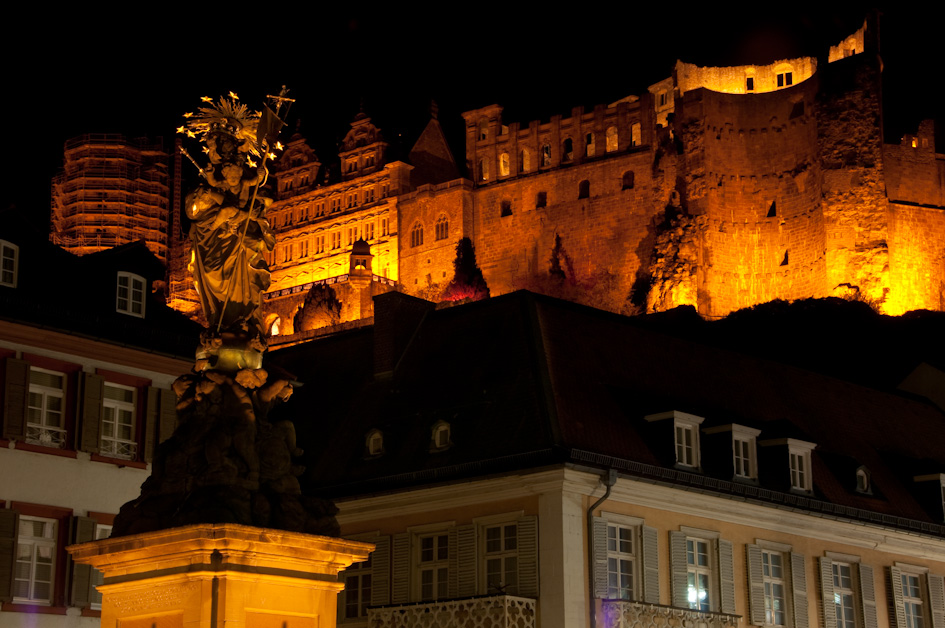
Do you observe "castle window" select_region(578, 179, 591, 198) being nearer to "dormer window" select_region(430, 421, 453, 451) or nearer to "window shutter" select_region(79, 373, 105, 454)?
"dormer window" select_region(430, 421, 453, 451)

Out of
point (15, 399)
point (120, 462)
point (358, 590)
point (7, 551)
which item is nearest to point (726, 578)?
point (358, 590)

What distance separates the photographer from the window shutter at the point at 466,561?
28516mm

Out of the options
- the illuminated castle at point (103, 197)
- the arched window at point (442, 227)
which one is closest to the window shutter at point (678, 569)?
the arched window at point (442, 227)

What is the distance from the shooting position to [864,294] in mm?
88812

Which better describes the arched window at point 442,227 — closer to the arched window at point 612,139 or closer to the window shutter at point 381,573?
the arched window at point 612,139

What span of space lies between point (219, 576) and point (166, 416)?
16.7m

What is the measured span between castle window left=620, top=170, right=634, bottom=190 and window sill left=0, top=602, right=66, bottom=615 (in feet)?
248

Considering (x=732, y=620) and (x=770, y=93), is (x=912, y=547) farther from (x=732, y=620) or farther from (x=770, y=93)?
(x=770, y=93)

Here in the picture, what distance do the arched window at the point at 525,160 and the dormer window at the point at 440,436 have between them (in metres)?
76.1

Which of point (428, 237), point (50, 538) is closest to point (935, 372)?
point (50, 538)

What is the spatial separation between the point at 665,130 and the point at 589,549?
72.6 m

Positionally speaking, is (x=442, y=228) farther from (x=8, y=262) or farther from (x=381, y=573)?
(x=8, y=262)

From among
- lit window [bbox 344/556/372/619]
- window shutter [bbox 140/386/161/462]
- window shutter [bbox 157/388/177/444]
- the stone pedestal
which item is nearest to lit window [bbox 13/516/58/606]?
window shutter [bbox 140/386/161/462]

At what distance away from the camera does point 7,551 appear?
1030 inches
